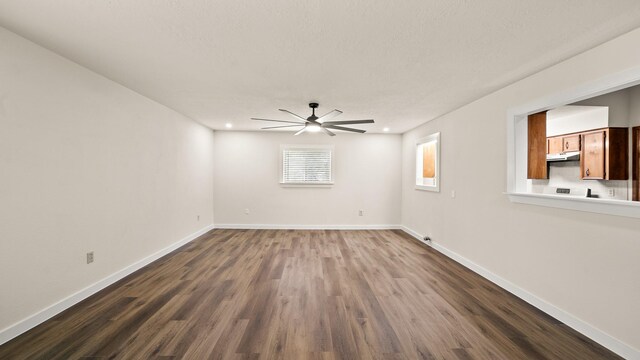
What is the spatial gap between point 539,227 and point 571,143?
10.1 ft

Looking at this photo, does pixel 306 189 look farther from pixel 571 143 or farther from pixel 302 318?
pixel 571 143

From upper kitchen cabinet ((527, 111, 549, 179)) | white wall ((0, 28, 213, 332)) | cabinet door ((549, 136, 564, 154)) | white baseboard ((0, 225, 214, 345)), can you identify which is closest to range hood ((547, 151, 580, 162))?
cabinet door ((549, 136, 564, 154))

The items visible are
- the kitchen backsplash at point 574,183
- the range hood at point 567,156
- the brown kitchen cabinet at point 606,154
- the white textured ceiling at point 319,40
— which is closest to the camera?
the white textured ceiling at point 319,40

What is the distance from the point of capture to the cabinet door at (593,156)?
3621mm

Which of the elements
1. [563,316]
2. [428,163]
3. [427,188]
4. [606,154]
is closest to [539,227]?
[563,316]

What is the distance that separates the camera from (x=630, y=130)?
3.27 meters

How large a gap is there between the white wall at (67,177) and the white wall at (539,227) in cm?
483

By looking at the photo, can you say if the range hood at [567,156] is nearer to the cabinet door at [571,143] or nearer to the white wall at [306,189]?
the cabinet door at [571,143]

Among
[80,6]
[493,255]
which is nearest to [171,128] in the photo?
[80,6]

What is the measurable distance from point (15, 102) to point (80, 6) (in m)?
1.11

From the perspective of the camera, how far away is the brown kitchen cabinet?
11.2 feet

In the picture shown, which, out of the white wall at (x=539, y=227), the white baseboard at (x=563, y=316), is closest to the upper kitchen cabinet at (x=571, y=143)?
the white wall at (x=539, y=227)

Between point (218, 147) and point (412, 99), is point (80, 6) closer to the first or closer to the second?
point (412, 99)

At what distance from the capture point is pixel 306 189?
5941 mm
